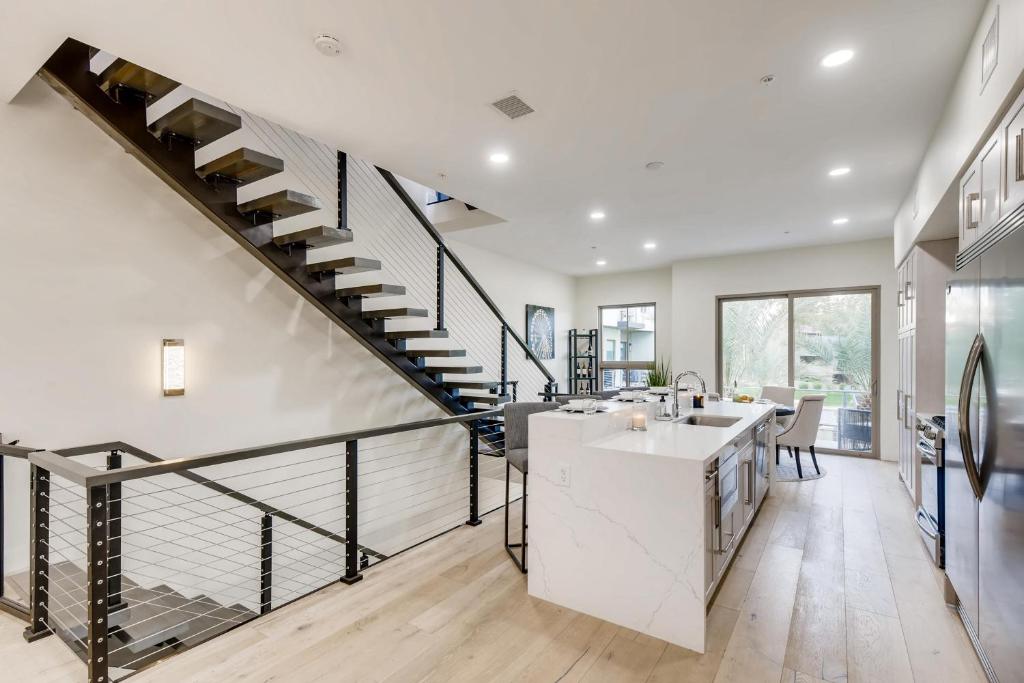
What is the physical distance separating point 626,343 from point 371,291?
612cm

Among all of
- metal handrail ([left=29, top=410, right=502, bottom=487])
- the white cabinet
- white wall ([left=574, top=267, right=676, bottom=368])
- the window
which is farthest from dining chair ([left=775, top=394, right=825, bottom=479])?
metal handrail ([left=29, top=410, right=502, bottom=487])

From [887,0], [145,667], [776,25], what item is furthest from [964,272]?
[145,667]

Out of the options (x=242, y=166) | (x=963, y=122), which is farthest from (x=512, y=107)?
(x=963, y=122)

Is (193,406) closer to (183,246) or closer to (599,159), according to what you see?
(183,246)

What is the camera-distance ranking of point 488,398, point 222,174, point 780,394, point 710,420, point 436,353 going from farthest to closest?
point 780,394 < point 488,398 < point 436,353 < point 710,420 < point 222,174

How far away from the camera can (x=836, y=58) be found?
2.52 metres

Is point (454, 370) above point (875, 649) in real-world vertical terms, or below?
above

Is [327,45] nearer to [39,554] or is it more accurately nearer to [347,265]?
[347,265]

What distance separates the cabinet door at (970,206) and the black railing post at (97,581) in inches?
155

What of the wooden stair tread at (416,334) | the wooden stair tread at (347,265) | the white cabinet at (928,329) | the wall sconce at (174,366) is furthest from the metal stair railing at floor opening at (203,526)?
the white cabinet at (928,329)

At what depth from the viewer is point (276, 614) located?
2.47 metres

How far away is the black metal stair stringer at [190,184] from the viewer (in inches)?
106

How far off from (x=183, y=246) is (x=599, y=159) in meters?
3.23

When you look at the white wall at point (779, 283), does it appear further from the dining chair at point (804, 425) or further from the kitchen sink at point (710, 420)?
the kitchen sink at point (710, 420)
